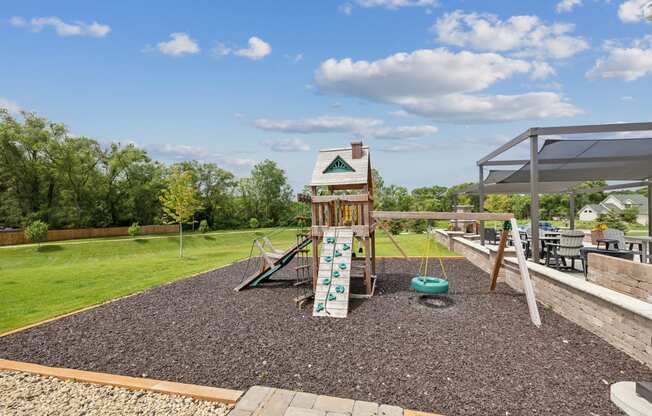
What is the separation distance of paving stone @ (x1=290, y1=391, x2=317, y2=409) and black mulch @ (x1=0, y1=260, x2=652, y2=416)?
159 millimetres

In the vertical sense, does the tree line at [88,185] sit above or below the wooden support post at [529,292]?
above

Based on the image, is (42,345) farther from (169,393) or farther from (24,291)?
(24,291)

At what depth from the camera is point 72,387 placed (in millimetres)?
3727

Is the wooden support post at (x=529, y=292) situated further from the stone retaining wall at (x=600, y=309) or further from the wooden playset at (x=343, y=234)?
the stone retaining wall at (x=600, y=309)

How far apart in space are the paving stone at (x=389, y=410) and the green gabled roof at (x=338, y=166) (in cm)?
557

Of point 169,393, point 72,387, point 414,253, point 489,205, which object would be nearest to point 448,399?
point 169,393

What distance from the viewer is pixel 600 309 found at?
4.60 metres

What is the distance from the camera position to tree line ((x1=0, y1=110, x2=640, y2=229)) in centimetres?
3191

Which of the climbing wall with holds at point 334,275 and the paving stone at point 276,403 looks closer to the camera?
the paving stone at point 276,403

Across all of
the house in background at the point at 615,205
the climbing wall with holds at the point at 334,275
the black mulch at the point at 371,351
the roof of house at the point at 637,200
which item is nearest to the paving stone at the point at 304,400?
the black mulch at the point at 371,351

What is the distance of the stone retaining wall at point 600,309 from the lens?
3886mm

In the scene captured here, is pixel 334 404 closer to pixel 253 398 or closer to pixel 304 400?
pixel 304 400

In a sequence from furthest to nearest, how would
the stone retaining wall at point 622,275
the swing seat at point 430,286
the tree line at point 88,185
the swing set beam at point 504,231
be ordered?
the tree line at point 88,185, the swing seat at point 430,286, the swing set beam at point 504,231, the stone retaining wall at point 622,275

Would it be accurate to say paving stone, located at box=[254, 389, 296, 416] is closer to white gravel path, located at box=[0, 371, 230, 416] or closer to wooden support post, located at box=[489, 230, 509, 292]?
white gravel path, located at box=[0, 371, 230, 416]
